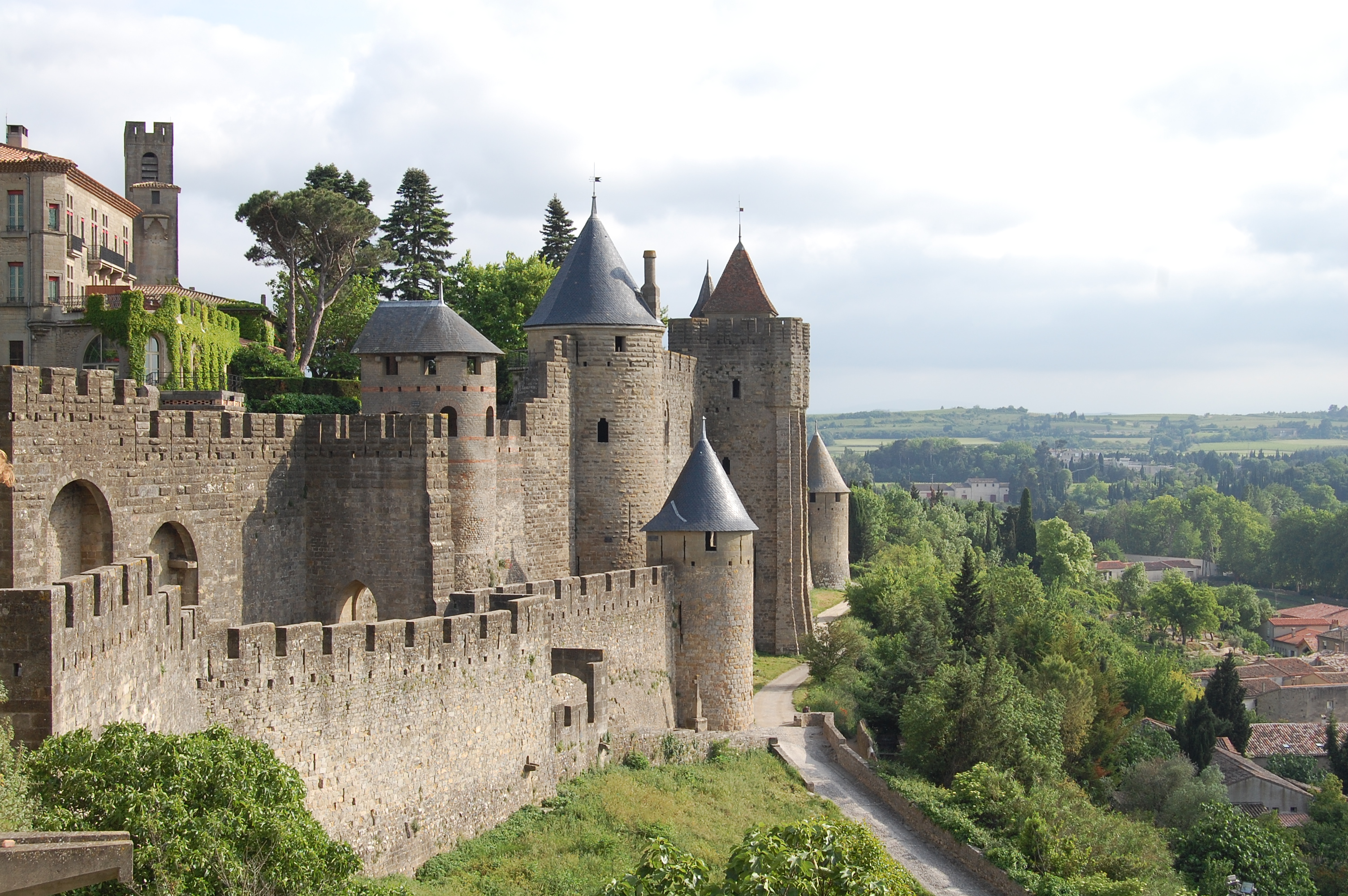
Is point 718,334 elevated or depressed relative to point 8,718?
elevated

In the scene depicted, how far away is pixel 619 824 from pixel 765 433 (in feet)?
71.8

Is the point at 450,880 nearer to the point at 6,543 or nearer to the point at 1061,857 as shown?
the point at 6,543

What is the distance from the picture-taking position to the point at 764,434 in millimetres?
48094

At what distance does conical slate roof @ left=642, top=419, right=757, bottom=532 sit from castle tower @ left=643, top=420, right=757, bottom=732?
1.0 inches

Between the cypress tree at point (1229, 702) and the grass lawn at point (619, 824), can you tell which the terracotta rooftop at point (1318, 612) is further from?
the grass lawn at point (619, 824)

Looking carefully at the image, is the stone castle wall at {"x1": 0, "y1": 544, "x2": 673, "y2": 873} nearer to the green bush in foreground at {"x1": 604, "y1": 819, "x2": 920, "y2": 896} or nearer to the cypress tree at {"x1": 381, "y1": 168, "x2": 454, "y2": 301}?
the green bush in foreground at {"x1": 604, "y1": 819, "x2": 920, "y2": 896}

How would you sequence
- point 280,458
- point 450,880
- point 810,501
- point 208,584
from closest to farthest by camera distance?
point 450,880 < point 208,584 < point 280,458 < point 810,501

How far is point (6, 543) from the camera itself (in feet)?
76.8

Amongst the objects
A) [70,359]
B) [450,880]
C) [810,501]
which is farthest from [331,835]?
[810,501]

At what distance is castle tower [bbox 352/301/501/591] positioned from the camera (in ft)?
113

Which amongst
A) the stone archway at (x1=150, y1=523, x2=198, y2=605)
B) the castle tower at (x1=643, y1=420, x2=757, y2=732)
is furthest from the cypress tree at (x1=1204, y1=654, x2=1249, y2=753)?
the stone archway at (x1=150, y1=523, x2=198, y2=605)

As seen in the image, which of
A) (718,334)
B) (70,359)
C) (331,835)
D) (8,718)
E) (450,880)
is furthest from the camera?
(718,334)

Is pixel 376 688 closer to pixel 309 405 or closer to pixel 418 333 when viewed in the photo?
pixel 418 333

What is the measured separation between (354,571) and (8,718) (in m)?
16.8
